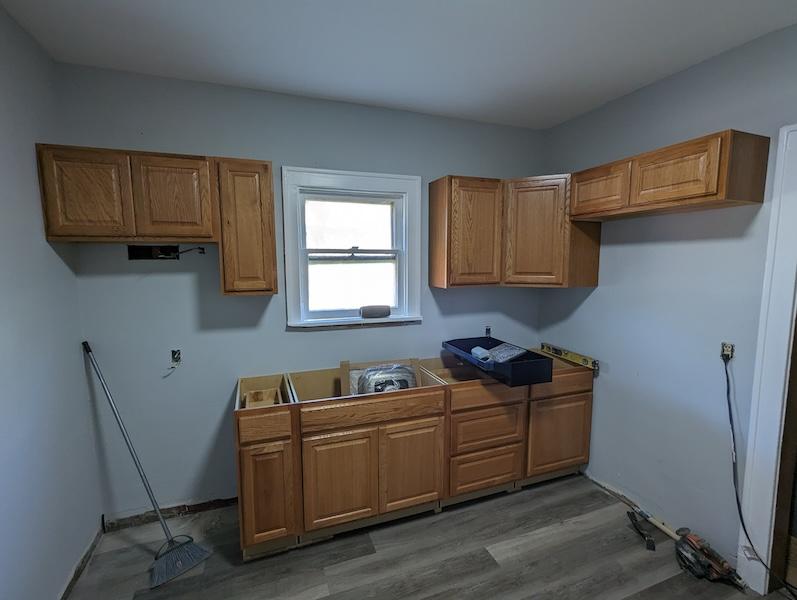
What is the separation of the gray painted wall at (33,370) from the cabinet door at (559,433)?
8.92ft

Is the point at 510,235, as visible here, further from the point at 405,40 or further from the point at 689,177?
the point at 405,40

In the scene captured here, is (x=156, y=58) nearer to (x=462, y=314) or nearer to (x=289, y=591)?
(x=462, y=314)

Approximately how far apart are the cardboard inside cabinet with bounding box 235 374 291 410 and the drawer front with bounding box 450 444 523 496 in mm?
1209

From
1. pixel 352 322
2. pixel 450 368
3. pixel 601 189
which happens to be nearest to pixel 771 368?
pixel 601 189

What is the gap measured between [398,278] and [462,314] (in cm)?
63

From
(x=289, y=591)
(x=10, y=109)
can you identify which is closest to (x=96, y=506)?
(x=289, y=591)

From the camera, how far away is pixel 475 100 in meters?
2.53

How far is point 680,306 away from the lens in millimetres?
2197

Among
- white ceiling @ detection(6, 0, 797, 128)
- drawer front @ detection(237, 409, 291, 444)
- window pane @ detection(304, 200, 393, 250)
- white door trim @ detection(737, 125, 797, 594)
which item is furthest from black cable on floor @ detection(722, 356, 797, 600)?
drawer front @ detection(237, 409, 291, 444)

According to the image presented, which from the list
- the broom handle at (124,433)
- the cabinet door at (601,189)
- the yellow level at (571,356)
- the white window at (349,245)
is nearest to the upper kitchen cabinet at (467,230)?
the white window at (349,245)

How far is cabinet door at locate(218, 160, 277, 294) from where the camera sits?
2.11 meters

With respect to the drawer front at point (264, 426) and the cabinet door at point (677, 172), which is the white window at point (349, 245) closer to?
the drawer front at point (264, 426)

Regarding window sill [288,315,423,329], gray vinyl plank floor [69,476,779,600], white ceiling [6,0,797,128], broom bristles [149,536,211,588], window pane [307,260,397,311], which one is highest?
white ceiling [6,0,797,128]

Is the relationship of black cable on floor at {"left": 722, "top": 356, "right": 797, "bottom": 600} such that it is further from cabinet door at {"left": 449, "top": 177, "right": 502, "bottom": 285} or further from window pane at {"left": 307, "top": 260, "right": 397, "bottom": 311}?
window pane at {"left": 307, "top": 260, "right": 397, "bottom": 311}
